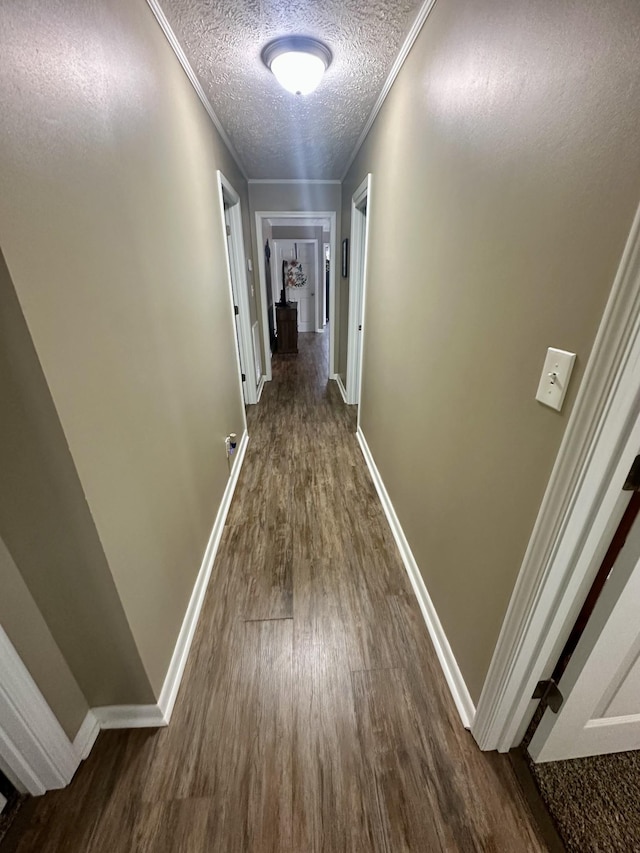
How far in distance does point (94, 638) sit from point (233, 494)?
1.35 meters

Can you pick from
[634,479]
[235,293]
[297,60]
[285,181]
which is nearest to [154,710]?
[634,479]

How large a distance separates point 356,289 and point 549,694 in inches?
121

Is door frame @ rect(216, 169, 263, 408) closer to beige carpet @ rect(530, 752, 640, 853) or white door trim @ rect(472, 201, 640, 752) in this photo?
white door trim @ rect(472, 201, 640, 752)

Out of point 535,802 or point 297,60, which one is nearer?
point 535,802

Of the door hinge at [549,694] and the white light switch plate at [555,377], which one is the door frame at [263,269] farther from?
the door hinge at [549,694]

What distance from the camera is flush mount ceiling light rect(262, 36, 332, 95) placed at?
1.40 meters

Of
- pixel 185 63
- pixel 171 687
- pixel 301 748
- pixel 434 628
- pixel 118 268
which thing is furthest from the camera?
pixel 185 63

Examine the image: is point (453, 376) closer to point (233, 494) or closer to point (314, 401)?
point (233, 494)

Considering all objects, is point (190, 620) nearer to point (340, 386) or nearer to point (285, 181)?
point (340, 386)

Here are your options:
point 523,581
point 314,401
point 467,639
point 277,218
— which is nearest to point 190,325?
point 523,581

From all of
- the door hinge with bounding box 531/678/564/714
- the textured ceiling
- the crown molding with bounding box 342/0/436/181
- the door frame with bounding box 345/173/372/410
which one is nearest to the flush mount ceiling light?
the textured ceiling

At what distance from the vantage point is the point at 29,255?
0.62 metres

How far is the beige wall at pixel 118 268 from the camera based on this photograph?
0.64m

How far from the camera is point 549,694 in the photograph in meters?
0.97
